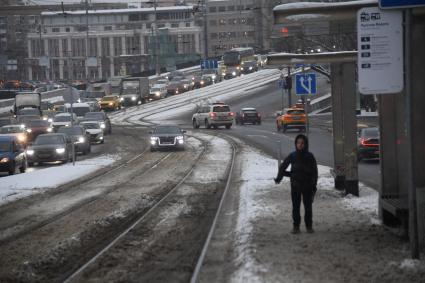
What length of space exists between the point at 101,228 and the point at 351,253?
5631 millimetres

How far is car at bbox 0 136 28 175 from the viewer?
29250mm

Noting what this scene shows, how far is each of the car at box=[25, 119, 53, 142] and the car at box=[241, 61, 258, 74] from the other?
6643cm

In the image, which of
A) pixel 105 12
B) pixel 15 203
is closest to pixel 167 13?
pixel 105 12

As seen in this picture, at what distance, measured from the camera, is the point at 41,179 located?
26.1 m

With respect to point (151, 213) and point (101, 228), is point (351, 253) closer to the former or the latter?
point (101, 228)

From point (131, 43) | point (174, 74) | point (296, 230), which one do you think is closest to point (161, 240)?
point (296, 230)

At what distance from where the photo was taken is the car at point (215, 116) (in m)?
56.7

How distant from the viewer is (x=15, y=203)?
20234mm

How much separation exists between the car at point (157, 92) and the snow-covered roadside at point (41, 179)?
59093 mm

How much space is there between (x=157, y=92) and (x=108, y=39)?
7174 centimetres

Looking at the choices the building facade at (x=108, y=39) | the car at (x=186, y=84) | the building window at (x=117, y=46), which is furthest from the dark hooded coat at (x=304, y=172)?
the building window at (x=117, y=46)

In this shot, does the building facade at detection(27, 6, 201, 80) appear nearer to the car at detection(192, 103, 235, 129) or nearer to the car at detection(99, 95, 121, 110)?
the car at detection(99, 95, 121, 110)

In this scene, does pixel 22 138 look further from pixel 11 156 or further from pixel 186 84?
pixel 186 84

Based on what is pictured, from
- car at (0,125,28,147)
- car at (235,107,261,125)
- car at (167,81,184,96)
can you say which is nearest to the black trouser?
car at (0,125,28,147)
